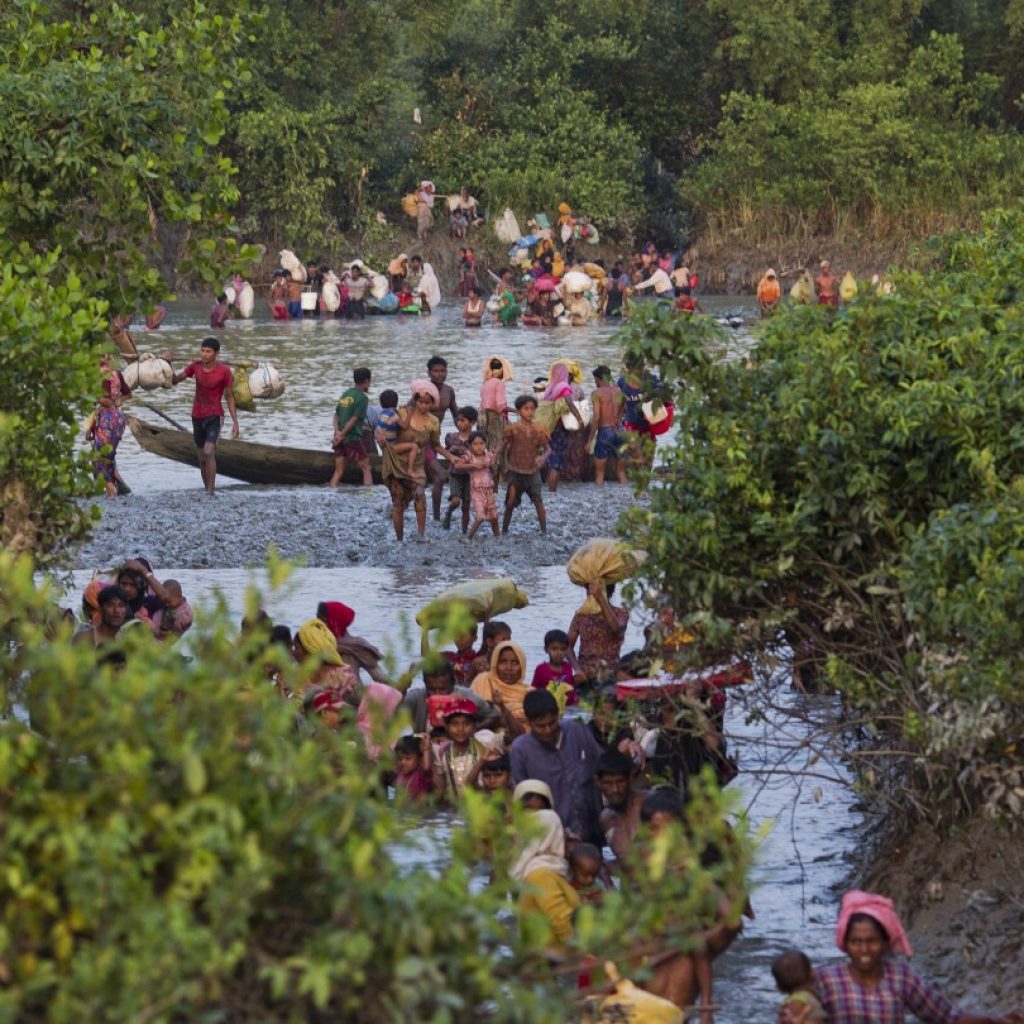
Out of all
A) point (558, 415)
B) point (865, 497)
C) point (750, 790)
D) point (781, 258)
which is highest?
point (865, 497)

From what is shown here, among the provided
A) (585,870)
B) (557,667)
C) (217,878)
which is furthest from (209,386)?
(217,878)

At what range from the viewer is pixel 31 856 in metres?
4.07

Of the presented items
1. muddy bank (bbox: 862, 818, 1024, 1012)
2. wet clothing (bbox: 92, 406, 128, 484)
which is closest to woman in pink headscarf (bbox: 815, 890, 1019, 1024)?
muddy bank (bbox: 862, 818, 1024, 1012)

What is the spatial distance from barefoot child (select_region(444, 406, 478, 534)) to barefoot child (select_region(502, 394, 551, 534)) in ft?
1.00

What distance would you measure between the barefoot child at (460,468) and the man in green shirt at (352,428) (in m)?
1.69

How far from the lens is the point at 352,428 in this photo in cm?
1855

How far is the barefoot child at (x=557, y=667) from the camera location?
35.9ft

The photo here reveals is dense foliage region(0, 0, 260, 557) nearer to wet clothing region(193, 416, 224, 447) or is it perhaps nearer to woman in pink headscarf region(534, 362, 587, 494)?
wet clothing region(193, 416, 224, 447)

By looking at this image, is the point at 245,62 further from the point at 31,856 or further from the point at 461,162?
the point at 461,162

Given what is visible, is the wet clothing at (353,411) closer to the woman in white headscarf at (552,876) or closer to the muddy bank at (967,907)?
the muddy bank at (967,907)

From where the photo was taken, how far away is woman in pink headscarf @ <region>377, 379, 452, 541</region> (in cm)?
1616

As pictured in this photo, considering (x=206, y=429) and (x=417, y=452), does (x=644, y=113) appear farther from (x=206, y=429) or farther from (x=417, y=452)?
(x=417, y=452)

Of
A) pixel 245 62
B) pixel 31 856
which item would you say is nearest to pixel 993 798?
pixel 31 856

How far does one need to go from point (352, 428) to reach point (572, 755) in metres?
9.88
